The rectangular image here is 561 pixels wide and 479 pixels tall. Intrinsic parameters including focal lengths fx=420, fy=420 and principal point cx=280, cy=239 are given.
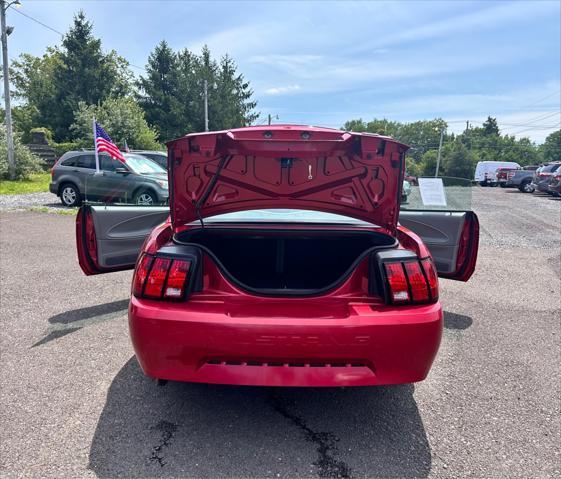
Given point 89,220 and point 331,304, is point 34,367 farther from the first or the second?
point 331,304

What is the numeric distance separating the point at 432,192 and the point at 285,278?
193 centimetres

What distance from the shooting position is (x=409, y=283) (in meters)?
2.34

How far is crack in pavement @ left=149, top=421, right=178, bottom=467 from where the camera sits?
220 centimetres

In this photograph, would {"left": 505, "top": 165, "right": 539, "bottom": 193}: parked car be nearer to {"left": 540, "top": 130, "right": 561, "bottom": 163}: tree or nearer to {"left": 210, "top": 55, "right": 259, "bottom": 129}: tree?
{"left": 210, "top": 55, "right": 259, "bottom": 129}: tree

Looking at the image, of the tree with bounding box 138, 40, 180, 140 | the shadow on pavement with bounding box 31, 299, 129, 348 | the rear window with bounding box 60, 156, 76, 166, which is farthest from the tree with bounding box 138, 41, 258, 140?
the shadow on pavement with bounding box 31, 299, 129, 348

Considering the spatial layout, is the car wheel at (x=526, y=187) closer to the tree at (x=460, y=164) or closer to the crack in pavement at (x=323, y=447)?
the tree at (x=460, y=164)

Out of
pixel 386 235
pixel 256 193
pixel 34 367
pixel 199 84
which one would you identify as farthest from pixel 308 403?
pixel 199 84

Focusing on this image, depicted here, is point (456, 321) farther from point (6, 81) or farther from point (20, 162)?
point (20, 162)

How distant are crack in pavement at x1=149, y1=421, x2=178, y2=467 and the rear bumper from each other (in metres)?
0.38

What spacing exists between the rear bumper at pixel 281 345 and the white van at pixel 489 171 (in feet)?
116

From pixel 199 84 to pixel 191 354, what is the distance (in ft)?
147

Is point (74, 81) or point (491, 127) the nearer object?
point (74, 81)

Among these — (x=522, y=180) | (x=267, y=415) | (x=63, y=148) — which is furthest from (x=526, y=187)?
(x=63, y=148)

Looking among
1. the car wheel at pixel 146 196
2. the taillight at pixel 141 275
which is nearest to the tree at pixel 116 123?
the car wheel at pixel 146 196
